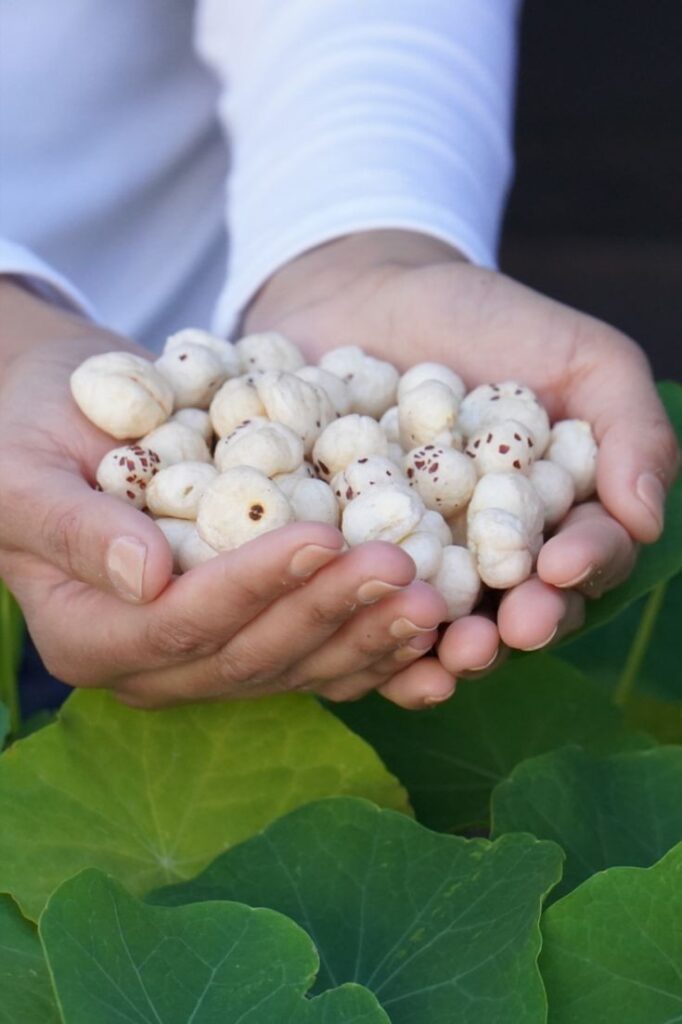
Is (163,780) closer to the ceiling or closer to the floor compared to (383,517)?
closer to the floor

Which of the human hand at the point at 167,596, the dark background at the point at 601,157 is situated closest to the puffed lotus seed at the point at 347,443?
the human hand at the point at 167,596

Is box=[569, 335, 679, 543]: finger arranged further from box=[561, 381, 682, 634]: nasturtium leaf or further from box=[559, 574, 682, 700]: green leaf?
box=[559, 574, 682, 700]: green leaf

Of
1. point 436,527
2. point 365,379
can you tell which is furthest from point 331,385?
point 436,527

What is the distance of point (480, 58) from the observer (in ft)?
3.56

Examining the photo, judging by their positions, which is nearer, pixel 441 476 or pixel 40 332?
pixel 441 476

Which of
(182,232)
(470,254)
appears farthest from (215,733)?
(182,232)

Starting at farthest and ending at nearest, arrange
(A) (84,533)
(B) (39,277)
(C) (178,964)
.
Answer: (B) (39,277), (A) (84,533), (C) (178,964)

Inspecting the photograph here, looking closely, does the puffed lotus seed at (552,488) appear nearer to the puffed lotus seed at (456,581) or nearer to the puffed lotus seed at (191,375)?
the puffed lotus seed at (456,581)

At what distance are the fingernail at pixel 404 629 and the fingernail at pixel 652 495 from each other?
160 mm

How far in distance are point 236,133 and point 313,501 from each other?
58 cm

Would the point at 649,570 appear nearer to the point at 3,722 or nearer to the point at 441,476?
the point at 441,476

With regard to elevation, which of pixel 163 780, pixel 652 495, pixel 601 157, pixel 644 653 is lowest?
pixel 601 157

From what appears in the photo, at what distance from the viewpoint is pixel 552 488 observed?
0.73m

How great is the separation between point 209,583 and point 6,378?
10.9 inches
